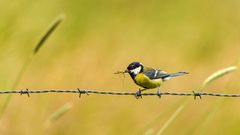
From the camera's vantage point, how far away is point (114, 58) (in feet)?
39.3

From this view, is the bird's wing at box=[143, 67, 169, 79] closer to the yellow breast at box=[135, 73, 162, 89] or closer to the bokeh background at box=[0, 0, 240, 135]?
the yellow breast at box=[135, 73, 162, 89]

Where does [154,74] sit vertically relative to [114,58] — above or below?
below

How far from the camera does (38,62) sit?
1149 centimetres

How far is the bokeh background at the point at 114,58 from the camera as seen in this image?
986 cm

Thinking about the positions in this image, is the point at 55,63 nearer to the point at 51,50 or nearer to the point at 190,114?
the point at 51,50

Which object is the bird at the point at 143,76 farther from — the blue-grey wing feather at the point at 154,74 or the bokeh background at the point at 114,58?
the bokeh background at the point at 114,58

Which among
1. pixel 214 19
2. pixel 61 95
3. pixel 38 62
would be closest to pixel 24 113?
pixel 61 95

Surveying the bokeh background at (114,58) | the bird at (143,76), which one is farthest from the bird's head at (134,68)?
the bokeh background at (114,58)

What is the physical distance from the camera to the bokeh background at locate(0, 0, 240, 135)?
32.3 ft

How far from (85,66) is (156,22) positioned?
272 cm

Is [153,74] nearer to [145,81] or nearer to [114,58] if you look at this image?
[145,81]

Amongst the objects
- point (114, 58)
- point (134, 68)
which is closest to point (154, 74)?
point (134, 68)

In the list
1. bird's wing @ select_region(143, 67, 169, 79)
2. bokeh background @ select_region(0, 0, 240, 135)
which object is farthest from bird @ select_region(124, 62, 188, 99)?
bokeh background @ select_region(0, 0, 240, 135)

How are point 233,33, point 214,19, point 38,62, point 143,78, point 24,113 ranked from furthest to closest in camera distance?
point 214,19, point 233,33, point 38,62, point 24,113, point 143,78
